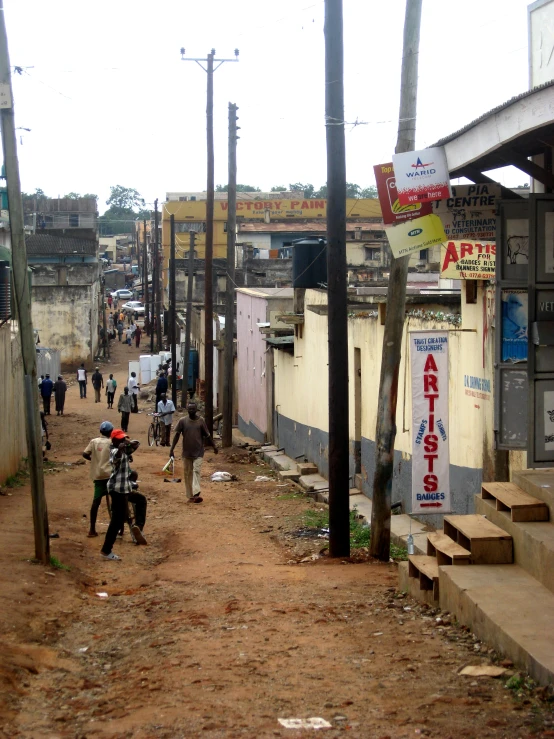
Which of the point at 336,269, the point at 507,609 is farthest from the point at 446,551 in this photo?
the point at 336,269

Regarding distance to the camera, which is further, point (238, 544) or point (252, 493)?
point (252, 493)

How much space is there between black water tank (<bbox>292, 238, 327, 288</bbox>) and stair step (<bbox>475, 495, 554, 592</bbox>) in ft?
50.6

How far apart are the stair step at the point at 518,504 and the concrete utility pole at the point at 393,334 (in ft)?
8.10

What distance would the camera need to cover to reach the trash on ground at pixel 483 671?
228 inches

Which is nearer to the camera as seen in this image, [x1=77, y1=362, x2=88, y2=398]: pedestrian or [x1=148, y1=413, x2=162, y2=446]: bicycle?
[x1=148, y1=413, x2=162, y2=446]: bicycle

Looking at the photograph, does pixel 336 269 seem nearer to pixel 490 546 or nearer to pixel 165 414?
pixel 490 546

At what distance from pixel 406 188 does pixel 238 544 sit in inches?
240

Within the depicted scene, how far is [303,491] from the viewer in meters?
19.1

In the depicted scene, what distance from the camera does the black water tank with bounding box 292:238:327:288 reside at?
23.2 m

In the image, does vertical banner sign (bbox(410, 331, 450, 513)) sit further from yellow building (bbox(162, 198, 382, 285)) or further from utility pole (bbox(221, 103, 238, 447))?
yellow building (bbox(162, 198, 382, 285))

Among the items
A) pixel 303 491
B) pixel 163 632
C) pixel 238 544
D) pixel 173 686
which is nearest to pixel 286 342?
pixel 303 491

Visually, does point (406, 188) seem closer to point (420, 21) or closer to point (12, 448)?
point (420, 21)

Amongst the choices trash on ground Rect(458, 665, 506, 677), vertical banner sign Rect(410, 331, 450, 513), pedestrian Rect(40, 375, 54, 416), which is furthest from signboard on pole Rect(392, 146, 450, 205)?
pedestrian Rect(40, 375, 54, 416)

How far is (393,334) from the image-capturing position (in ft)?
35.0
